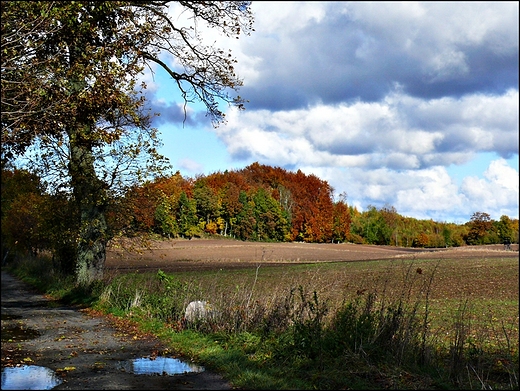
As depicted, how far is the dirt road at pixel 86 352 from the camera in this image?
842 cm

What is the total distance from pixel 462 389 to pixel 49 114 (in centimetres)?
949

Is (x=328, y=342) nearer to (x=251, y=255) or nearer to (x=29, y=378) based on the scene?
(x=29, y=378)

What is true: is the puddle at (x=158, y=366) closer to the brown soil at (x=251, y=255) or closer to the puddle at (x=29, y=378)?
the puddle at (x=29, y=378)

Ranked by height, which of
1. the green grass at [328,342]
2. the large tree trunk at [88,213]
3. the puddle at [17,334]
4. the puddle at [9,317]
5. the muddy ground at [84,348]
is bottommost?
the puddle at [9,317]

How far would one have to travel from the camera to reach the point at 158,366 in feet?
31.8

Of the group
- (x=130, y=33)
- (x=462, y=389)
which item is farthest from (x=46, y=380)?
(x=130, y=33)

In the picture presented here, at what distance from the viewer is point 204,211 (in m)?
90.8

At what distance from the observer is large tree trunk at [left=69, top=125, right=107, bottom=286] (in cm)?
2073

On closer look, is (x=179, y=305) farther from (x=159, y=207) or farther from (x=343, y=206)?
(x=343, y=206)

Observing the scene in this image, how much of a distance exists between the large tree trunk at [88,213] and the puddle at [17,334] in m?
6.74

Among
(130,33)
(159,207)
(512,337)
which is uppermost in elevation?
(130,33)

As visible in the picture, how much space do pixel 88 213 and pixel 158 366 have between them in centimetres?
1271

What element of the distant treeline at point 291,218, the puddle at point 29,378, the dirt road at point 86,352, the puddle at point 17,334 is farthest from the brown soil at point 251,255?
the puddle at point 29,378

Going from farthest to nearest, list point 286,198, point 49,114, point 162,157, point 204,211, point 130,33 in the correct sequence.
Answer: point 286,198 → point 204,211 → point 162,157 → point 130,33 → point 49,114
